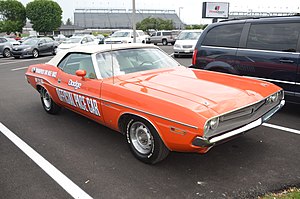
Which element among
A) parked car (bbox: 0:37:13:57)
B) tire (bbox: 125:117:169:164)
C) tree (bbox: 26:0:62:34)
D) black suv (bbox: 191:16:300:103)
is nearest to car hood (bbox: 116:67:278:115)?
tire (bbox: 125:117:169:164)

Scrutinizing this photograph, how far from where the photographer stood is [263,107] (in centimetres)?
360

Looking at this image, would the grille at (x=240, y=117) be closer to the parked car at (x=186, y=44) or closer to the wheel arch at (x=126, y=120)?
the wheel arch at (x=126, y=120)

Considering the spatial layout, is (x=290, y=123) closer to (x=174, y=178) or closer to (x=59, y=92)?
(x=174, y=178)

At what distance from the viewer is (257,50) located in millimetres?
5324

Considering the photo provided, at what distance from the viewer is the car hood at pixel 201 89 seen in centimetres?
307

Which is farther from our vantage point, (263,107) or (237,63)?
(237,63)

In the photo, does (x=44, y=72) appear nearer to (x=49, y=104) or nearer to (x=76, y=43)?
(x=49, y=104)

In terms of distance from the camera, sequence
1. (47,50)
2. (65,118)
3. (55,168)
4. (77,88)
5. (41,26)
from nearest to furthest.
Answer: (55,168), (77,88), (65,118), (47,50), (41,26)

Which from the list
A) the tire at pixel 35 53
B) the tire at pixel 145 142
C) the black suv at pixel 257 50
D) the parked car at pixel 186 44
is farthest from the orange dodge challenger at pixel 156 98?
the tire at pixel 35 53

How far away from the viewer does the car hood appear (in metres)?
3.07

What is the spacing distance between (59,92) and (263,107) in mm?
Result: 3352

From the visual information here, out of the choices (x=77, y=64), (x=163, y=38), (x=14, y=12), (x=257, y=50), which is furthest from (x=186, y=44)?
(x=14, y=12)

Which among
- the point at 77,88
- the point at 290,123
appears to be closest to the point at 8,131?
the point at 77,88

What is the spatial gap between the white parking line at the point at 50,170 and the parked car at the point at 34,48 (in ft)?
52.7
